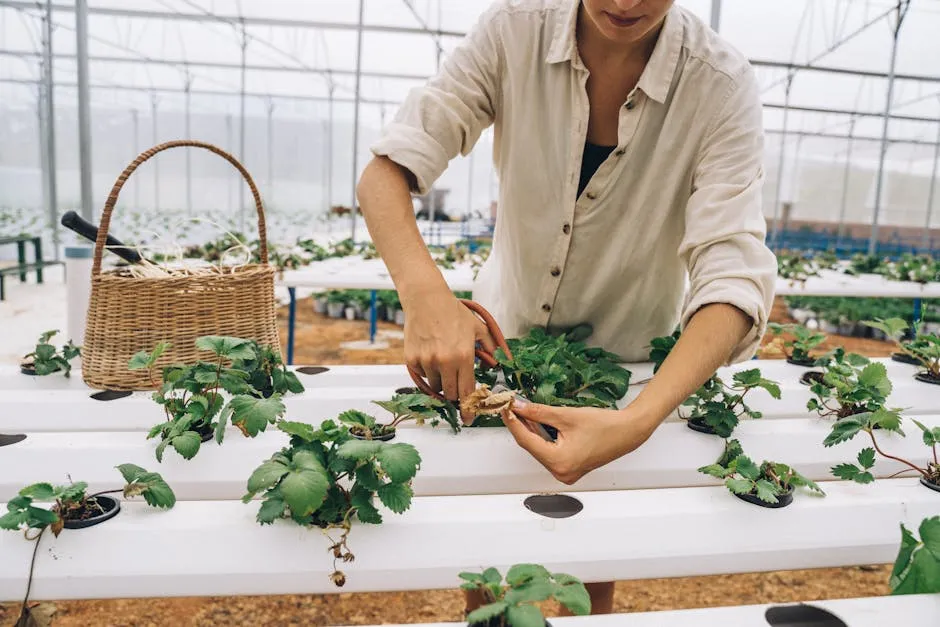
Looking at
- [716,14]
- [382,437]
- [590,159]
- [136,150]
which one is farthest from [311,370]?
[136,150]

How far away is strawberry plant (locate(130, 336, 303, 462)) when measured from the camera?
858 mm

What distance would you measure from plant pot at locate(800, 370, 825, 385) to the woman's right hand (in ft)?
2.65

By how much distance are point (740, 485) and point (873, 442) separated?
300 millimetres

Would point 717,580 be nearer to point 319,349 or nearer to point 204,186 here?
point 319,349

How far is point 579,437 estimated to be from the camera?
2.64 feet

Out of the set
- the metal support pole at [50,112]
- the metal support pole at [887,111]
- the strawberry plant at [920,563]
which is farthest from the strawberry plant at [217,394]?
the metal support pole at [887,111]

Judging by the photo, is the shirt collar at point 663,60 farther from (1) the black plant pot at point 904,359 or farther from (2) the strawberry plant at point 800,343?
(1) the black plant pot at point 904,359

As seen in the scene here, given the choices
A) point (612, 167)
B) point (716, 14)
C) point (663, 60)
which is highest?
point (716, 14)

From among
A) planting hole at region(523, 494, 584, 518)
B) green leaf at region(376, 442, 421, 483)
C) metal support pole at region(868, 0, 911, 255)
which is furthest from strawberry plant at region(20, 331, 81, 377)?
metal support pole at region(868, 0, 911, 255)

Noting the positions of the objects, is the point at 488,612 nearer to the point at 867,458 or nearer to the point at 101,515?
the point at 101,515

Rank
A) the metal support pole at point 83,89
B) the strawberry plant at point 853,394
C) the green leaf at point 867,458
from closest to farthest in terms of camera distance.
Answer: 1. the green leaf at point 867,458
2. the strawberry plant at point 853,394
3. the metal support pole at point 83,89

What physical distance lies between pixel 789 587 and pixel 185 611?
1628 mm

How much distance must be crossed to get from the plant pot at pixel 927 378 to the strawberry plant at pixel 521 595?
3.83 ft

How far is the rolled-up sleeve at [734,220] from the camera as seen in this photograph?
38.9 inches
